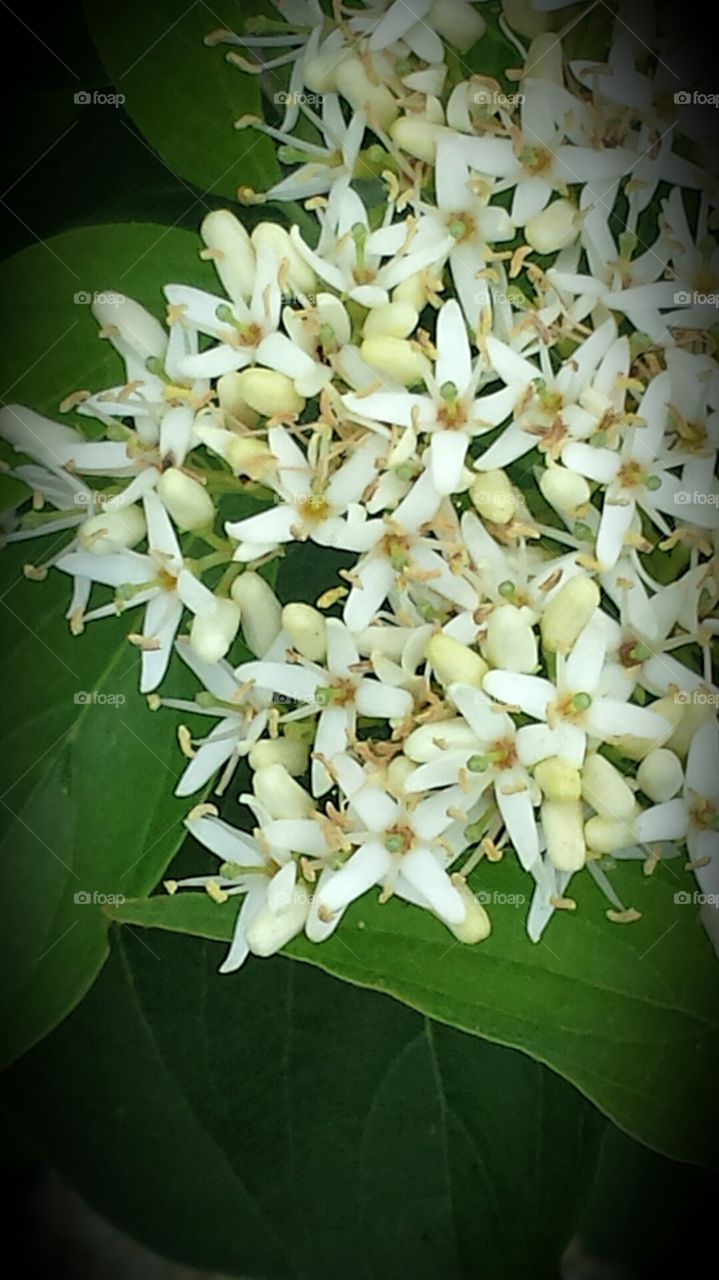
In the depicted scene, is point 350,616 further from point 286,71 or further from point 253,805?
point 286,71

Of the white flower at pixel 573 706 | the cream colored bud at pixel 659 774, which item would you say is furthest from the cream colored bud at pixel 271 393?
the cream colored bud at pixel 659 774

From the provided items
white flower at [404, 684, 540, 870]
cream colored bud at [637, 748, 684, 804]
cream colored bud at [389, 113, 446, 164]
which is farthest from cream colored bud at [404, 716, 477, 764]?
cream colored bud at [389, 113, 446, 164]

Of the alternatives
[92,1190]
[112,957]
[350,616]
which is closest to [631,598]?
[350,616]

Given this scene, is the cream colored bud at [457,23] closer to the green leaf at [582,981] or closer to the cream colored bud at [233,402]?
the cream colored bud at [233,402]

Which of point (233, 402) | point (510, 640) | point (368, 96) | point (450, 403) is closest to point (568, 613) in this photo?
point (510, 640)

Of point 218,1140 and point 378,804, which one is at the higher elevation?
point 378,804

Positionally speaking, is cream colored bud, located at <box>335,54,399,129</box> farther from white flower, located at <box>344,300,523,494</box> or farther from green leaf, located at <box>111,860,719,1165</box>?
green leaf, located at <box>111,860,719,1165</box>

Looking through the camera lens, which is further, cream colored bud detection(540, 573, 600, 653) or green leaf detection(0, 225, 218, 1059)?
green leaf detection(0, 225, 218, 1059)
